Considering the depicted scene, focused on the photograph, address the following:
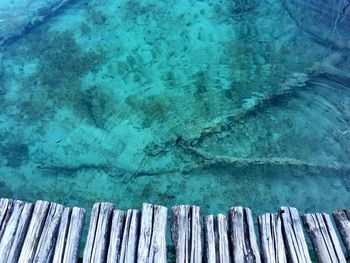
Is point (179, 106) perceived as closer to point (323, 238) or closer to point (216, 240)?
point (216, 240)

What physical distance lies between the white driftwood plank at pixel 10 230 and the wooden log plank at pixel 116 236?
65cm

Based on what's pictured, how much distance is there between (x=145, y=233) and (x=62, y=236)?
0.56 metres

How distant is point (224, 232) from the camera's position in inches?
98.4

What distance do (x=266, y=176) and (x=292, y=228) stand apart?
1458 mm

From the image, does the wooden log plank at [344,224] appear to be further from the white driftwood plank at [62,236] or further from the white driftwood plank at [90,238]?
the white driftwood plank at [62,236]

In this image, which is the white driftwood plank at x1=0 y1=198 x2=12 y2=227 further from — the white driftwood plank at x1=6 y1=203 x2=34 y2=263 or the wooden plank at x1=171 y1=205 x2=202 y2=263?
the wooden plank at x1=171 y1=205 x2=202 y2=263

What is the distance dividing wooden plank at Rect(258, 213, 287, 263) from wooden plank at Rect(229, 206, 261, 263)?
0.07m

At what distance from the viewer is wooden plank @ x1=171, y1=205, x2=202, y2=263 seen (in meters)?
2.38

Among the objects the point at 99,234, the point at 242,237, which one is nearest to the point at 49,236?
the point at 99,234

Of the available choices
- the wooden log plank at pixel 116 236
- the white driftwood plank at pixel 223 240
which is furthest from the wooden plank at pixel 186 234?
the wooden log plank at pixel 116 236

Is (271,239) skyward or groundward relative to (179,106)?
skyward

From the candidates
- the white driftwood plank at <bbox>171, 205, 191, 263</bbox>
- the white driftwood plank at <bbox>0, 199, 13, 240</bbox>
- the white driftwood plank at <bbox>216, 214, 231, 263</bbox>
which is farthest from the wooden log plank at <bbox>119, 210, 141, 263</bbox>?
the white driftwood plank at <bbox>0, 199, 13, 240</bbox>

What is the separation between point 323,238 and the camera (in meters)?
2.51

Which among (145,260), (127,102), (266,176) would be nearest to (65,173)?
(127,102)
